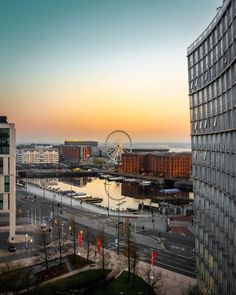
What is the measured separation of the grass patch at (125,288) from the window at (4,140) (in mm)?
21347

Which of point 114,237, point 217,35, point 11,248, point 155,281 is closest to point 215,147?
point 217,35

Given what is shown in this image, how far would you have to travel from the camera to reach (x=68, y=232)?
51.8 meters

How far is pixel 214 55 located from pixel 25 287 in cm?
1993

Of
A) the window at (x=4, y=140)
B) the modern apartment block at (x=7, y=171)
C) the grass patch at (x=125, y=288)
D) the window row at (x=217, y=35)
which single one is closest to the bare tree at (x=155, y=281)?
the grass patch at (x=125, y=288)

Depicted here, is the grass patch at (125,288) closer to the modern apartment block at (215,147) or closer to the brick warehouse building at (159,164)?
the modern apartment block at (215,147)

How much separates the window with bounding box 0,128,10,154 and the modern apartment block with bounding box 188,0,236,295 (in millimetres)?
27943

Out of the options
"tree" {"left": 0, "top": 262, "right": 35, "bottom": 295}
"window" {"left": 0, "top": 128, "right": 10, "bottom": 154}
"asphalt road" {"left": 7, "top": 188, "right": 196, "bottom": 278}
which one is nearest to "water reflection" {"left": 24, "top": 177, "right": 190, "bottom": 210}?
"asphalt road" {"left": 7, "top": 188, "right": 196, "bottom": 278}

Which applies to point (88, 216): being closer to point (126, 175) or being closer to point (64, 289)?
point (64, 289)

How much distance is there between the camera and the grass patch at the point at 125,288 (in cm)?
3188

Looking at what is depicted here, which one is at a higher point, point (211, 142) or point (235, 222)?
point (211, 142)

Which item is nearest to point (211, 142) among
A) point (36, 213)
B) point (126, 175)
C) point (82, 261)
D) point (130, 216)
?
point (82, 261)

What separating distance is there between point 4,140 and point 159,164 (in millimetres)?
133504

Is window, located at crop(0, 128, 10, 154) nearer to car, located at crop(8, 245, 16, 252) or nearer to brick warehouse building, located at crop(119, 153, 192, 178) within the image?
car, located at crop(8, 245, 16, 252)

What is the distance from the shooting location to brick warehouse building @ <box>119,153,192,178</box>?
17075 cm
